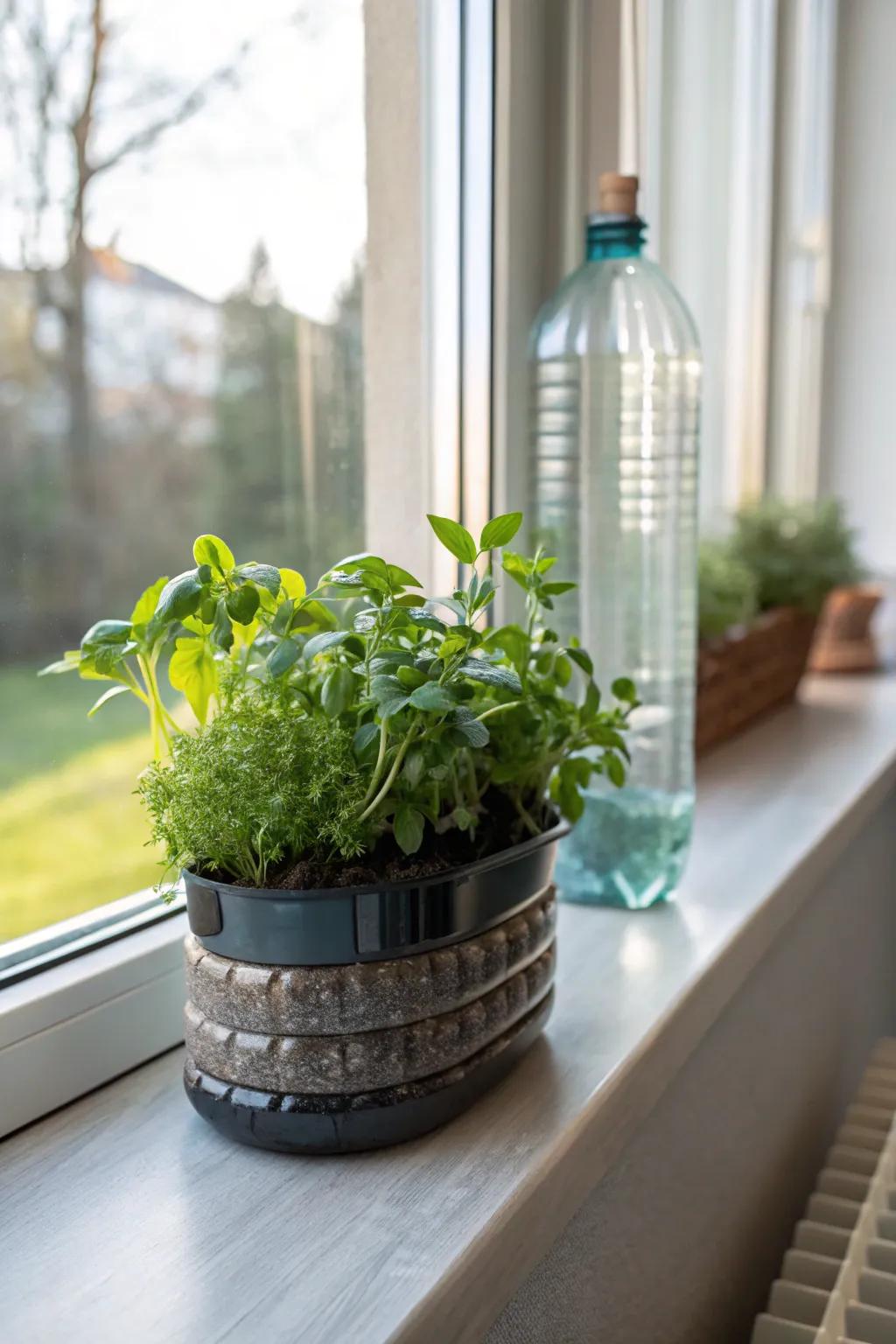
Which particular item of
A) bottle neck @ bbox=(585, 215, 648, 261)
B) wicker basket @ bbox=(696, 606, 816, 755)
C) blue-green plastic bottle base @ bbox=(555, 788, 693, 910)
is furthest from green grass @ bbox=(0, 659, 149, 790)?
wicker basket @ bbox=(696, 606, 816, 755)

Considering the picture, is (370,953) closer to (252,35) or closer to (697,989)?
(697,989)

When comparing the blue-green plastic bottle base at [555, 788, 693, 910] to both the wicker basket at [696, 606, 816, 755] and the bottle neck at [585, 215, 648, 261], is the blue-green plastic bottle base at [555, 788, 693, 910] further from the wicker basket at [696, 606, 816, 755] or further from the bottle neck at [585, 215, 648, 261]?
the wicker basket at [696, 606, 816, 755]

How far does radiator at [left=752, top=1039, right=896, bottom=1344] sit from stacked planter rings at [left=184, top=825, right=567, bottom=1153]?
0.37 m

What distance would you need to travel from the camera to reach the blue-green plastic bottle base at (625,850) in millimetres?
928

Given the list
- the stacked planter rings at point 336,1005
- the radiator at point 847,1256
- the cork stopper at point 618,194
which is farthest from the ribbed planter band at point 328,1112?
the cork stopper at point 618,194

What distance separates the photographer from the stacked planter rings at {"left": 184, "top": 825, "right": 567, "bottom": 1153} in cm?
57

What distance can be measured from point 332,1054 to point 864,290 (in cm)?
200

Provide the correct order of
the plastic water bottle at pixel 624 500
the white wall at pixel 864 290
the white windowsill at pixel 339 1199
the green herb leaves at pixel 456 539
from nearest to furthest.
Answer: the white windowsill at pixel 339 1199 < the green herb leaves at pixel 456 539 < the plastic water bottle at pixel 624 500 < the white wall at pixel 864 290

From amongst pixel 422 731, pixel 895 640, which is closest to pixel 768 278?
pixel 895 640

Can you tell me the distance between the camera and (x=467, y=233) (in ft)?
3.12

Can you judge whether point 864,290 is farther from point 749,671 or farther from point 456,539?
point 456,539

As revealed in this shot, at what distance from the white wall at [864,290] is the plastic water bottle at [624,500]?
4.55ft

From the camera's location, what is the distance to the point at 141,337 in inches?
29.1

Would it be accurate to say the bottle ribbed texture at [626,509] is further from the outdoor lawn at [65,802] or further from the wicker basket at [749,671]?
the wicker basket at [749,671]
